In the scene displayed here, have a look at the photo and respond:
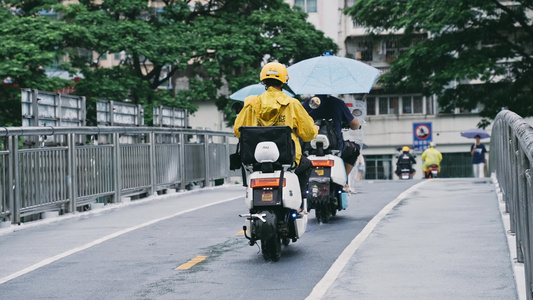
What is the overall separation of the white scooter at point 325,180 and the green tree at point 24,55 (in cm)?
2465

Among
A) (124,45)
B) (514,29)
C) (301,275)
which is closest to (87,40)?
(124,45)

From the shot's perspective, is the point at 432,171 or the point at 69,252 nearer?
the point at 69,252

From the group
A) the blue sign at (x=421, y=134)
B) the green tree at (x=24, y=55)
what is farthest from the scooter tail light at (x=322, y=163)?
the blue sign at (x=421, y=134)

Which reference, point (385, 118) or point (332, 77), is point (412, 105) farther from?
point (332, 77)

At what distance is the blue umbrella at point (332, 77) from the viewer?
13023 mm

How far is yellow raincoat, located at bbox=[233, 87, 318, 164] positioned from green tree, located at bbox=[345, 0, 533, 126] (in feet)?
76.4

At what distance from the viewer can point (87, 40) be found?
37.4m

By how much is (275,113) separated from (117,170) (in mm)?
8326

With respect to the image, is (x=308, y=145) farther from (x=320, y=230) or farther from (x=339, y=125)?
(x=320, y=230)

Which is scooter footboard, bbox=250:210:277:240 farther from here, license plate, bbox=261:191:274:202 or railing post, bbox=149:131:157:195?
railing post, bbox=149:131:157:195

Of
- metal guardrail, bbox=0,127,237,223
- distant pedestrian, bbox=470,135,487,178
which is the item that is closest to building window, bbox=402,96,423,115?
distant pedestrian, bbox=470,135,487,178

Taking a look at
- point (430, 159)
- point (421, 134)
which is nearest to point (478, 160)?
point (430, 159)

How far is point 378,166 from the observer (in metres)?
57.7

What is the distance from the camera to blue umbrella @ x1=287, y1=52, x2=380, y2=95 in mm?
13023
